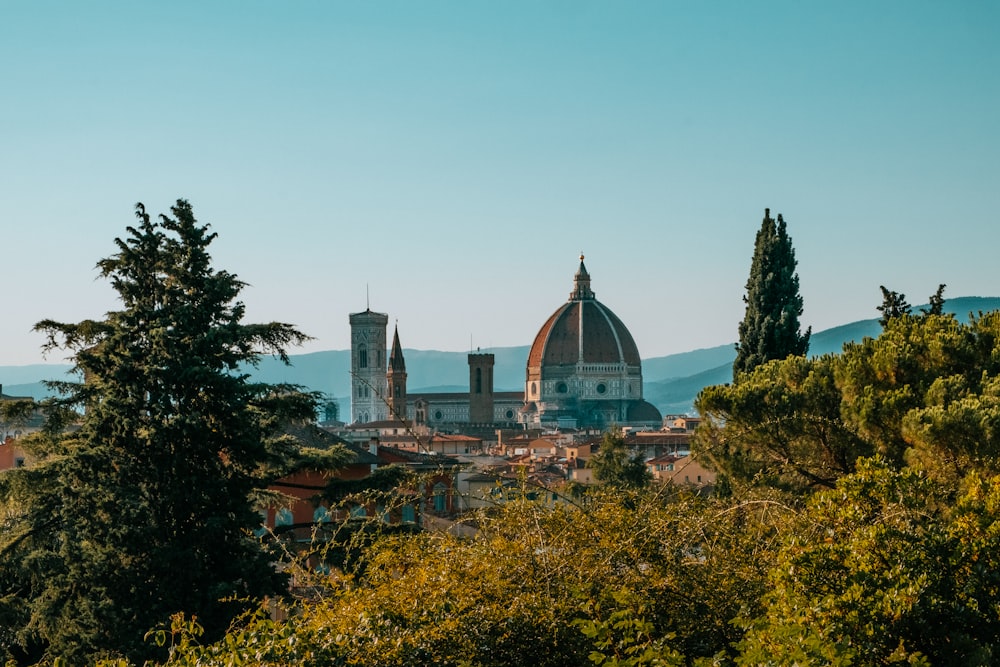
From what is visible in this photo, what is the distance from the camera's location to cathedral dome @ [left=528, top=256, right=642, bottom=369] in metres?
147

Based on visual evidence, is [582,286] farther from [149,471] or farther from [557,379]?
[149,471]

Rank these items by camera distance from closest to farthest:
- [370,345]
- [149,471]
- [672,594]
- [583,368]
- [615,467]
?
1. [672,594]
2. [149,471]
3. [615,467]
4. [370,345]
5. [583,368]

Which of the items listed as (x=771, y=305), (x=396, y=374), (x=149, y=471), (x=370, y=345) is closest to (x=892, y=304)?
(x=771, y=305)

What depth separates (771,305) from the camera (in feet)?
72.2

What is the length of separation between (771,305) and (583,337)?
125860 millimetres

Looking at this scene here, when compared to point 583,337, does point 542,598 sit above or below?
below

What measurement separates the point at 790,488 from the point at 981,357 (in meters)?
2.54

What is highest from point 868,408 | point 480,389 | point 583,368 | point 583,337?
point 583,337

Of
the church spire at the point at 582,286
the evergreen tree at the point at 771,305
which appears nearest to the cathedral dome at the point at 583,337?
the church spire at the point at 582,286

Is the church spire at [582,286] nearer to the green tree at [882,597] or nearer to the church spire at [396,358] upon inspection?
the church spire at [396,358]

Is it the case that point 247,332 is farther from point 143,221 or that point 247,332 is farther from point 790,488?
point 790,488

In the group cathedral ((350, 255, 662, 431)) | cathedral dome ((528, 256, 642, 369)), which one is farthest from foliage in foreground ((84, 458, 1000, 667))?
cathedral dome ((528, 256, 642, 369))

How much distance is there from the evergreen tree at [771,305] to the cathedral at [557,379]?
112 metres

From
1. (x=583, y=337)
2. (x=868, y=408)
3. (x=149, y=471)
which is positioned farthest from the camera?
(x=583, y=337)
